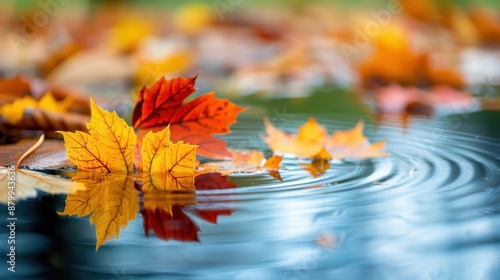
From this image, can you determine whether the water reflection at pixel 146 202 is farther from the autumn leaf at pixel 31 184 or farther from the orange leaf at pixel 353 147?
the orange leaf at pixel 353 147

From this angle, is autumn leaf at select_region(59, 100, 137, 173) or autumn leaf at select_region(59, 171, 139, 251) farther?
autumn leaf at select_region(59, 100, 137, 173)

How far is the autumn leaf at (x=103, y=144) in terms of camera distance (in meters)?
1.13

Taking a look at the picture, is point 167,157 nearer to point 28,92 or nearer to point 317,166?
point 317,166

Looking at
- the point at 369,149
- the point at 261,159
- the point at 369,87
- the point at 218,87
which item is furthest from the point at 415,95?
the point at 261,159

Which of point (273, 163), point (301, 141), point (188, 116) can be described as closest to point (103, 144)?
point (188, 116)

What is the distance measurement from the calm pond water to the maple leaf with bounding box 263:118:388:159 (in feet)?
0.43

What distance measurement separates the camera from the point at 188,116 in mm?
1336

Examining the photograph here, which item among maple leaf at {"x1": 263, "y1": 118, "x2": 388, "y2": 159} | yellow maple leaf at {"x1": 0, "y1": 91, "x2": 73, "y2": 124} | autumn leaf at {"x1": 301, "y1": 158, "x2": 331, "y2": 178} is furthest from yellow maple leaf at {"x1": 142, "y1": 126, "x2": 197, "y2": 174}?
yellow maple leaf at {"x1": 0, "y1": 91, "x2": 73, "y2": 124}

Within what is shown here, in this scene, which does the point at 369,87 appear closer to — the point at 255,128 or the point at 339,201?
the point at 255,128

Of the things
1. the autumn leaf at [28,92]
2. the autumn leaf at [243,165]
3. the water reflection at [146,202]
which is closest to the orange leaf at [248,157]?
the autumn leaf at [243,165]

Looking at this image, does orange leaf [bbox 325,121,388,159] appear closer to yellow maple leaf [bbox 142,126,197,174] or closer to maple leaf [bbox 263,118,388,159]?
maple leaf [bbox 263,118,388,159]

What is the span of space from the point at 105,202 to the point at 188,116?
0.98ft

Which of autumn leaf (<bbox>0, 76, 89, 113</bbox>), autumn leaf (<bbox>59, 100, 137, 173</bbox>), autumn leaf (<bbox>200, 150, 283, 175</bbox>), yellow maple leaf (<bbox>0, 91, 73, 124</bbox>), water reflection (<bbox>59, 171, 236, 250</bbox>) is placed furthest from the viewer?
autumn leaf (<bbox>0, 76, 89, 113</bbox>)

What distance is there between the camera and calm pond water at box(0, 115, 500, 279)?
812mm
